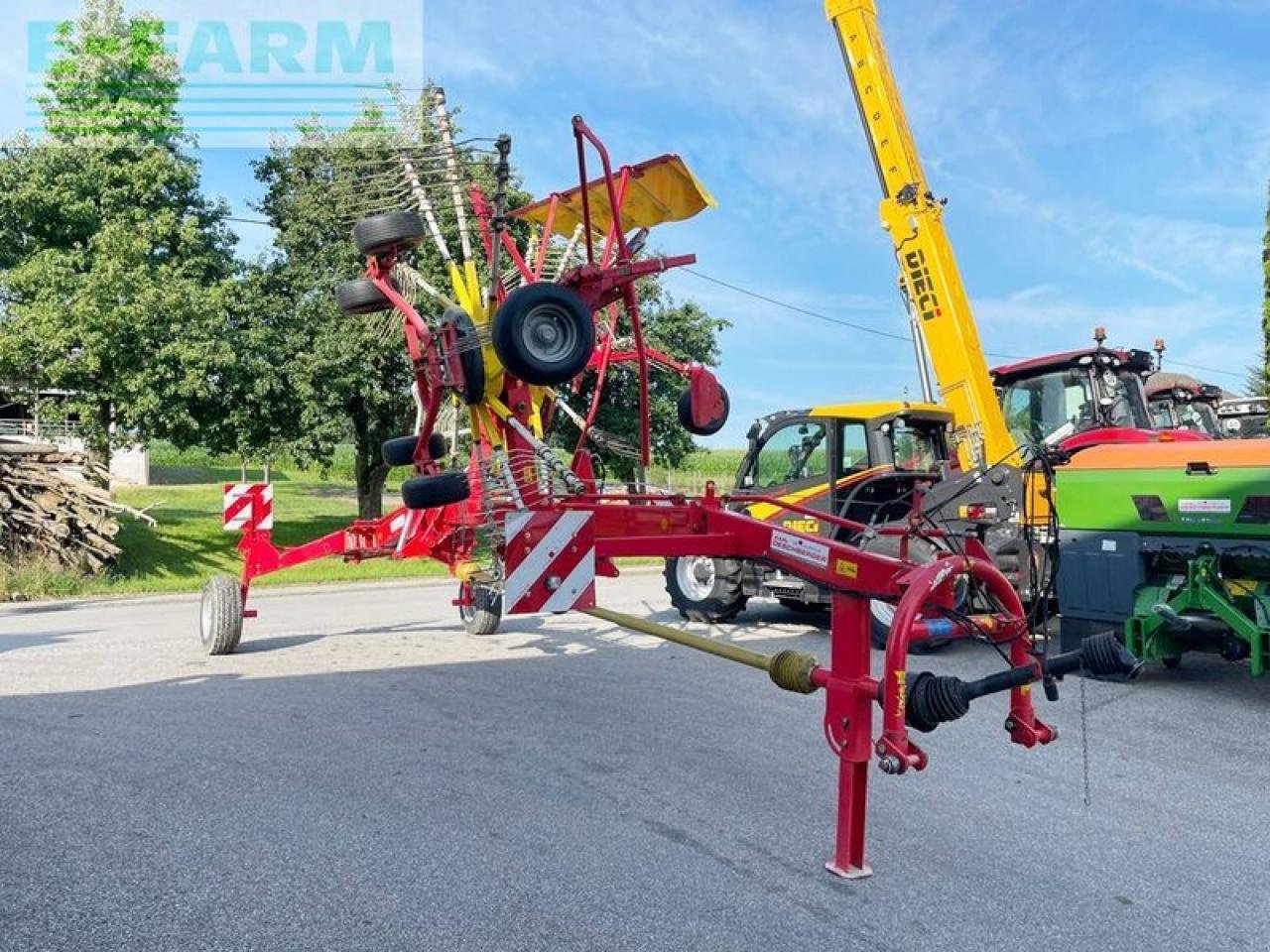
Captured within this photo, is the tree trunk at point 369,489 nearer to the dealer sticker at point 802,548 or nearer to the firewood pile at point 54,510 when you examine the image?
the firewood pile at point 54,510

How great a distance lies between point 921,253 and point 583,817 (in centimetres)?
798

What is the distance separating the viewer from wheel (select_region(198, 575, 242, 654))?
854 centimetres

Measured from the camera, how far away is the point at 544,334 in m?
4.76

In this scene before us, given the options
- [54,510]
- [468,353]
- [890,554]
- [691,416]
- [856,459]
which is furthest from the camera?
[54,510]

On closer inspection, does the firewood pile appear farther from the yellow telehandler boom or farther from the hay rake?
the yellow telehandler boom

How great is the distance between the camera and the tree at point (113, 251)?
60.0 ft

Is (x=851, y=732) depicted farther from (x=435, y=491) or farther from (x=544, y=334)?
(x=435, y=491)

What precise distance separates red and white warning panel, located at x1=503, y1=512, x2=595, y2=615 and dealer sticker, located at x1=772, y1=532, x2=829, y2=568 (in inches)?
33.3

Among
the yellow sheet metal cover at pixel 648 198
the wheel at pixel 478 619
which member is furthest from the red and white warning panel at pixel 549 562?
the wheel at pixel 478 619

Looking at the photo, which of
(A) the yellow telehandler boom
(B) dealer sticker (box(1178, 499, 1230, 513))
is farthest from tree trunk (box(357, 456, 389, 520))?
(B) dealer sticker (box(1178, 499, 1230, 513))

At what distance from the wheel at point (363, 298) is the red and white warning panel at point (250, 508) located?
3.20m

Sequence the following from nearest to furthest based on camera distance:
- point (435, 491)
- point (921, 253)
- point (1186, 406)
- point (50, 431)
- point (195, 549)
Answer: point (435, 491)
point (921, 253)
point (1186, 406)
point (195, 549)
point (50, 431)

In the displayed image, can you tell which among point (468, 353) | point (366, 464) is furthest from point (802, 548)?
point (366, 464)

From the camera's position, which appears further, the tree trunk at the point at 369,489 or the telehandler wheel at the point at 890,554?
→ the tree trunk at the point at 369,489
